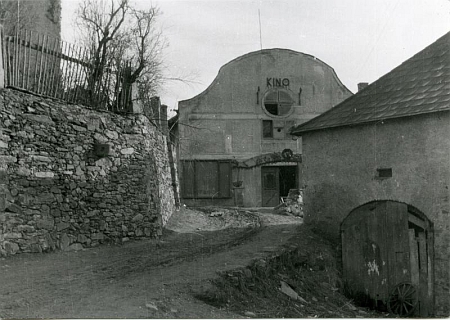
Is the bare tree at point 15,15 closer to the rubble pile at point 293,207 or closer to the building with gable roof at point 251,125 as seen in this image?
the building with gable roof at point 251,125

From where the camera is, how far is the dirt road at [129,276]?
5812mm

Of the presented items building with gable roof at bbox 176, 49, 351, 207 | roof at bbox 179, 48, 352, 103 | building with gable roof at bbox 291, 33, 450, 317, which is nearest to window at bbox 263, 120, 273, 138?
building with gable roof at bbox 176, 49, 351, 207

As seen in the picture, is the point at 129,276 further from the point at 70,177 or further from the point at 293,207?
the point at 293,207

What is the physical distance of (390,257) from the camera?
11.2m

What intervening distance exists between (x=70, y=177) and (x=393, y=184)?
763cm

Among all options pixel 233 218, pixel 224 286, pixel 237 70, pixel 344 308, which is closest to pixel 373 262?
pixel 344 308

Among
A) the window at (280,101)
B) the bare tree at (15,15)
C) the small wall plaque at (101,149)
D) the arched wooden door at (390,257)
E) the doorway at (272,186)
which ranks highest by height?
the bare tree at (15,15)

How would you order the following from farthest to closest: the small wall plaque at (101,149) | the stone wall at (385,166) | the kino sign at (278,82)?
the kino sign at (278,82)
the small wall plaque at (101,149)
the stone wall at (385,166)

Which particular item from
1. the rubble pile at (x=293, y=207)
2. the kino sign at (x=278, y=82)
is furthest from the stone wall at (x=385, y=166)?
the kino sign at (x=278, y=82)

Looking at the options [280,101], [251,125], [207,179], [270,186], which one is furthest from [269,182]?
[280,101]

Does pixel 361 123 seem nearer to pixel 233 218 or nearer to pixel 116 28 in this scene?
pixel 233 218

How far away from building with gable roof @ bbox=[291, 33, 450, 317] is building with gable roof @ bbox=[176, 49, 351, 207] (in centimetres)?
1029

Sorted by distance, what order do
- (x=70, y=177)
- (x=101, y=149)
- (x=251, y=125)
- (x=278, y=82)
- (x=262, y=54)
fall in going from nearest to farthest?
(x=70, y=177)
(x=101, y=149)
(x=251, y=125)
(x=262, y=54)
(x=278, y=82)

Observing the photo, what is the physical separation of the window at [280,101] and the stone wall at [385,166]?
10.9 metres
